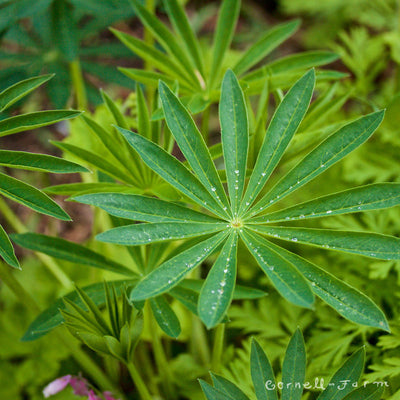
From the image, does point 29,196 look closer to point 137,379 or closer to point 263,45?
point 137,379

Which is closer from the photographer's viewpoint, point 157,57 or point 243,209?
point 243,209

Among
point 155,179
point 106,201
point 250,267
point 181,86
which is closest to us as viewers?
point 106,201

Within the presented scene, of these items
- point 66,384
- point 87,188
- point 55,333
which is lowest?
point 66,384

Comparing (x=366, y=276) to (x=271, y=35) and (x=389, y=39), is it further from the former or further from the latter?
(x=389, y=39)

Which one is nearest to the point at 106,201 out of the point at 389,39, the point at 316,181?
the point at 316,181

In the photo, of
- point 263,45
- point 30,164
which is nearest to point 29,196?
point 30,164

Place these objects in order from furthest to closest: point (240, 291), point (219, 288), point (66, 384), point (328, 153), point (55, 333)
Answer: point (55, 333), point (66, 384), point (240, 291), point (328, 153), point (219, 288)

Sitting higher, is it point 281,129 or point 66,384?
point 281,129

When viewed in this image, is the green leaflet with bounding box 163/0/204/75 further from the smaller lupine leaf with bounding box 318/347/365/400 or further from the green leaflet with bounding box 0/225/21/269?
the smaller lupine leaf with bounding box 318/347/365/400
